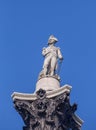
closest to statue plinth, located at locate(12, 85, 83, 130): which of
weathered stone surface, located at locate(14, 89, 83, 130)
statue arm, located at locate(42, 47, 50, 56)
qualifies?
weathered stone surface, located at locate(14, 89, 83, 130)

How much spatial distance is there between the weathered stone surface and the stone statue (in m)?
2.92

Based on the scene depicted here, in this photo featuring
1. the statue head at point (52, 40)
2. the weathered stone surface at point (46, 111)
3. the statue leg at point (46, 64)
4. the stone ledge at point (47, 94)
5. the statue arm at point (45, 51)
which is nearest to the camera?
A: the weathered stone surface at point (46, 111)

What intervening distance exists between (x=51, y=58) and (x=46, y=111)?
490cm

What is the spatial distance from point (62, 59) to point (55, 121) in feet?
18.1

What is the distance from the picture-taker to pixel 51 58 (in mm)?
34938

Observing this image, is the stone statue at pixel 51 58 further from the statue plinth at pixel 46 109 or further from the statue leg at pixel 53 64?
the statue plinth at pixel 46 109

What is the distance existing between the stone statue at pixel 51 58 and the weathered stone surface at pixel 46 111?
292cm

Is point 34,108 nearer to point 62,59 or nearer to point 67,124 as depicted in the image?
point 67,124

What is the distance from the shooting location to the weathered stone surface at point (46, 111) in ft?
102

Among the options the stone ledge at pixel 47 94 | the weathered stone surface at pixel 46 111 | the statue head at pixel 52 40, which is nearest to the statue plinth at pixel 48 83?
the stone ledge at pixel 47 94

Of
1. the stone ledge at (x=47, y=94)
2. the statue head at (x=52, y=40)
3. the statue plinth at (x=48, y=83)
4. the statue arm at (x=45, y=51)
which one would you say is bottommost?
the stone ledge at (x=47, y=94)

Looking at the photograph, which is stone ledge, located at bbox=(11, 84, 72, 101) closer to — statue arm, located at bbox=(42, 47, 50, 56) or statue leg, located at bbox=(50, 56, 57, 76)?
statue leg, located at bbox=(50, 56, 57, 76)

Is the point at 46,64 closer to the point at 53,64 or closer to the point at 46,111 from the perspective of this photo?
the point at 53,64

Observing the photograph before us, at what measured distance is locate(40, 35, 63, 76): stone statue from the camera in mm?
34562
